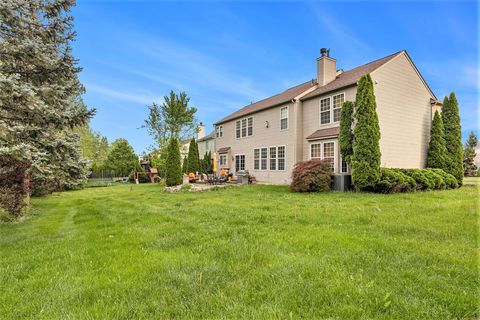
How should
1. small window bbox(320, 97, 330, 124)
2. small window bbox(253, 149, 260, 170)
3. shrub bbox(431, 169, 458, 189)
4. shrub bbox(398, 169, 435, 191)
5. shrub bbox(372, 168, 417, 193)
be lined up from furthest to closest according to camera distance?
small window bbox(253, 149, 260, 170) → small window bbox(320, 97, 330, 124) → shrub bbox(431, 169, 458, 189) → shrub bbox(398, 169, 435, 191) → shrub bbox(372, 168, 417, 193)

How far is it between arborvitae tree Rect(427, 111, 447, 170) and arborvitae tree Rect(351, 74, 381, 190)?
19.0 feet

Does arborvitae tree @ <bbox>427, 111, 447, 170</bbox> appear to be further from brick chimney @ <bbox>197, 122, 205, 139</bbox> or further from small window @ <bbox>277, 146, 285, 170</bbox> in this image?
brick chimney @ <bbox>197, 122, 205, 139</bbox>

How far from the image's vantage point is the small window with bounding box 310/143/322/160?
1535 cm

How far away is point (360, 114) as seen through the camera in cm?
1230

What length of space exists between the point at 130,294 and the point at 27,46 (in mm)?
7441

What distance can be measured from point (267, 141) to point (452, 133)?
36.1 feet

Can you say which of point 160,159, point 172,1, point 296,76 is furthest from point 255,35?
point 160,159

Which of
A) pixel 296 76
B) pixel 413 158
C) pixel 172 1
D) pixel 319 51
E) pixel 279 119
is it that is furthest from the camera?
pixel 296 76

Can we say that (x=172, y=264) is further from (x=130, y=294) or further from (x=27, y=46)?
(x=27, y=46)

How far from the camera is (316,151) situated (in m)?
15.6

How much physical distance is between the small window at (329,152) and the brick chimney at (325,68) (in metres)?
4.33

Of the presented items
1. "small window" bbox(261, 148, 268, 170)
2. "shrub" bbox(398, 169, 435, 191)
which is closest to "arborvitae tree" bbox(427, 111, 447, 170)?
"shrub" bbox(398, 169, 435, 191)

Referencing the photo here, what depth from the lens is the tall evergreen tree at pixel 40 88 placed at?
22.2ft

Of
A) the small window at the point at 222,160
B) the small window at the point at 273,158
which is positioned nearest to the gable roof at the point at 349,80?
the small window at the point at 273,158
